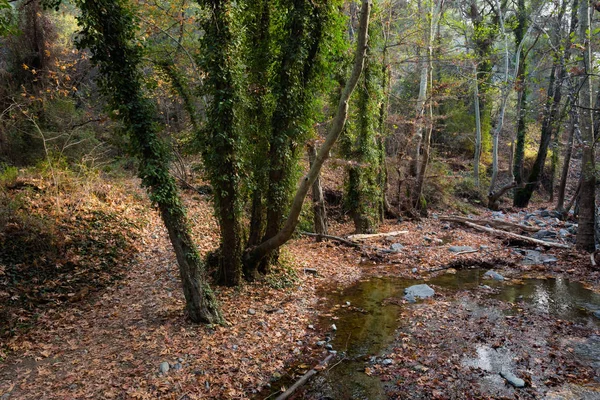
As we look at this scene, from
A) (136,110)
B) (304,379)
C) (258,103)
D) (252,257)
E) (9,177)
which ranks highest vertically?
(258,103)

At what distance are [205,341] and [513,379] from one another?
176 inches

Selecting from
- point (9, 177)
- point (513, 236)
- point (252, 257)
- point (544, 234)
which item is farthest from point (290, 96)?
point (544, 234)

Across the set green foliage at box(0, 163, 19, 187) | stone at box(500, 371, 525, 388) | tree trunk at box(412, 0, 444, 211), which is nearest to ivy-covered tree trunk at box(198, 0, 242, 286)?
stone at box(500, 371, 525, 388)

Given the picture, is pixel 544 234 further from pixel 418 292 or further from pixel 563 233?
pixel 418 292

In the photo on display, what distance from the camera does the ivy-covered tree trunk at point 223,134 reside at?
6.06 m

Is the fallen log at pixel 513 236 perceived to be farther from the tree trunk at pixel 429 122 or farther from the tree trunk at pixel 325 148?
the tree trunk at pixel 325 148

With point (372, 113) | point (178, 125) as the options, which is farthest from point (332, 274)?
point (178, 125)

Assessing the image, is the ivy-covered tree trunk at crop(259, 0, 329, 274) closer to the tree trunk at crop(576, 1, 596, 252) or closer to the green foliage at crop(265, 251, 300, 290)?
the green foliage at crop(265, 251, 300, 290)

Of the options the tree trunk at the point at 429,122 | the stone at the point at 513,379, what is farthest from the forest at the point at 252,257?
the tree trunk at the point at 429,122

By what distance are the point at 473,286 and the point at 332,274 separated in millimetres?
3500

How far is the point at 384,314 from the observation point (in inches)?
275

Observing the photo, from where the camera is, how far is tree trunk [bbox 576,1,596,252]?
30.6ft

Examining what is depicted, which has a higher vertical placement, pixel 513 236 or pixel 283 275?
pixel 283 275

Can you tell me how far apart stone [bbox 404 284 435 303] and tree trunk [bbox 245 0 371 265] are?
314cm
